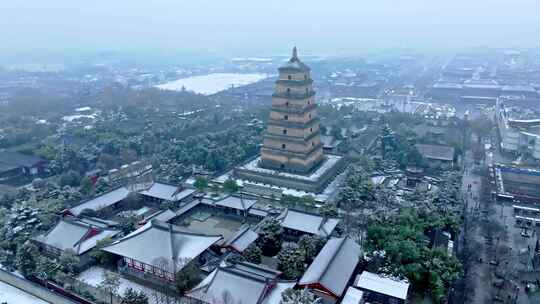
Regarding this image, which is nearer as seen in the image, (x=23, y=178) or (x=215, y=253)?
(x=215, y=253)

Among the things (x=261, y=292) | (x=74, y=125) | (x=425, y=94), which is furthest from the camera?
(x=425, y=94)

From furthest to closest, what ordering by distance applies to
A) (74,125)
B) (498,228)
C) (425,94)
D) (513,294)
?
(425,94), (74,125), (498,228), (513,294)

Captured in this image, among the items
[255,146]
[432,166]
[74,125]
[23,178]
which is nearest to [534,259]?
[432,166]

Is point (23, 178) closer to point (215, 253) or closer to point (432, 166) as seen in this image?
point (215, 253)

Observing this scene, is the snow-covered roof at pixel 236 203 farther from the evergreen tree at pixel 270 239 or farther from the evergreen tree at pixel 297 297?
the evergreen tree at pixel 297 297

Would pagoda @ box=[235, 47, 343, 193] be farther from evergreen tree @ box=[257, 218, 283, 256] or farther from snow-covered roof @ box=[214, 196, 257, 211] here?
evergreen tree @ box=[257, 218, 283, 256]

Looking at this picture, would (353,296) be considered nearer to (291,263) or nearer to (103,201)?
(291,263)
